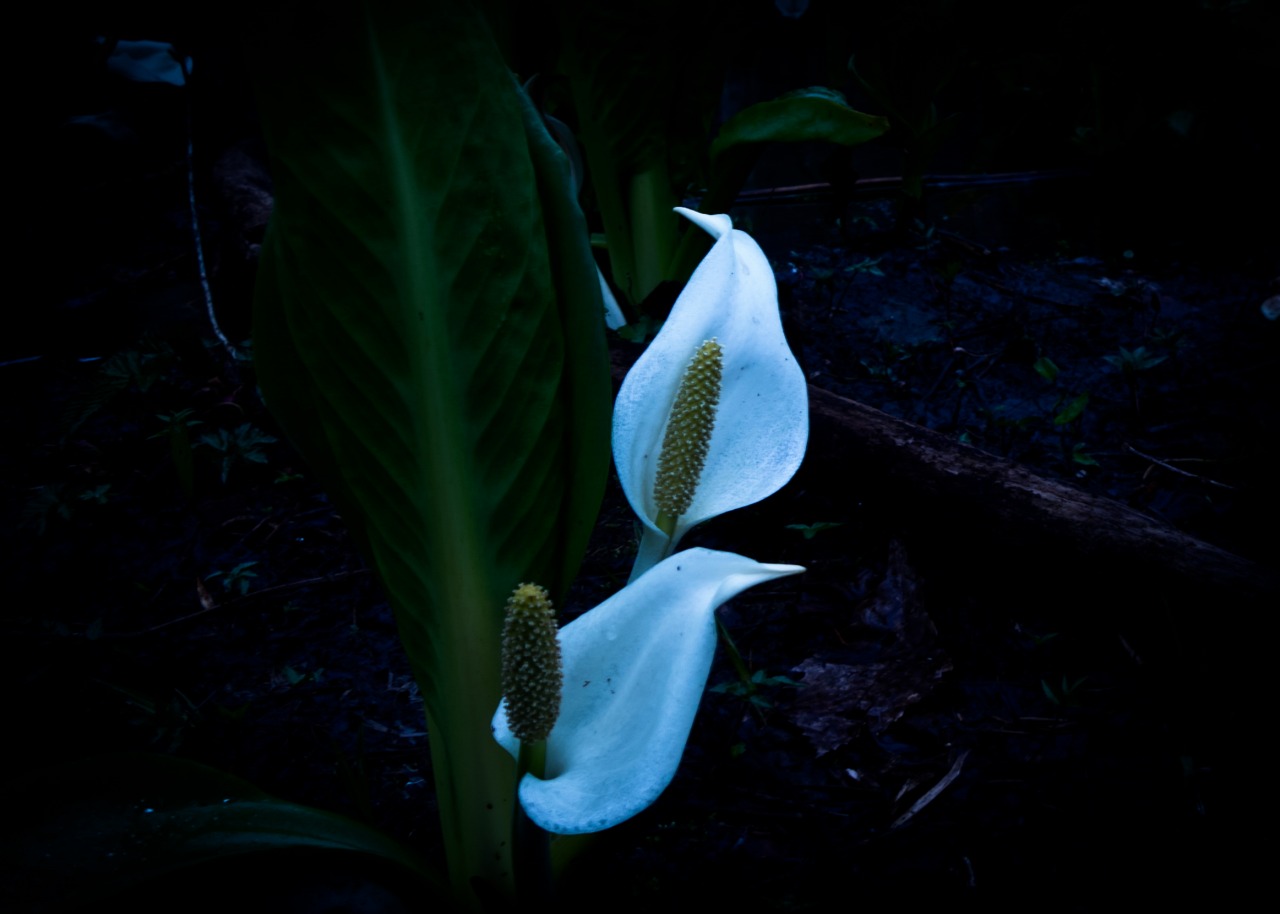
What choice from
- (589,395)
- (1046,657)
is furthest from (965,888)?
(589,395)

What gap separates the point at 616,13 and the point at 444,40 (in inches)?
50.0

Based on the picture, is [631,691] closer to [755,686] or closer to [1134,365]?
[755,686]

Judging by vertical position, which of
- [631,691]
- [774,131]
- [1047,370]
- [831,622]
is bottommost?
[831,622]

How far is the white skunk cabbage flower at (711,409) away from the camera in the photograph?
71 cm

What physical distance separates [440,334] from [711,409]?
0.81 feet

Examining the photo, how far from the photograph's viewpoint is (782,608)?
1302 millimetres

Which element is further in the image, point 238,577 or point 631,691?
point 238,577

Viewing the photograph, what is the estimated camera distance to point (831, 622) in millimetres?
1270

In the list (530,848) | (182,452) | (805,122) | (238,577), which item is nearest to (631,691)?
(530,848)

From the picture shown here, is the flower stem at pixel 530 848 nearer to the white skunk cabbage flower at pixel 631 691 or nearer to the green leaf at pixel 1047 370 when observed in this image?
the white skunk cabbage flower at pixel 631 691

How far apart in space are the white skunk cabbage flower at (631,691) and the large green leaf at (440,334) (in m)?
0.15

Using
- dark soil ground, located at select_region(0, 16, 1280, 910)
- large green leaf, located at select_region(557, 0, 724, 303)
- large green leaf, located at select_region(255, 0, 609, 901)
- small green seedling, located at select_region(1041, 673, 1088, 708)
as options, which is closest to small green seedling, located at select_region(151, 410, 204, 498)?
dark soil ground, located at select_region(0, 16, 1280, 910)

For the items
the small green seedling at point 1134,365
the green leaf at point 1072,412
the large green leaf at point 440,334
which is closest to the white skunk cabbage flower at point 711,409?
the large green leaf at point 440,334

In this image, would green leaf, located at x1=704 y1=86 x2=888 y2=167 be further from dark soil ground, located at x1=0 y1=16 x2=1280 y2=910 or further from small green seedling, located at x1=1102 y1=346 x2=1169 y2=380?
small green seedling, located at x1=1102 y1=346 x2=1169 y2=380
